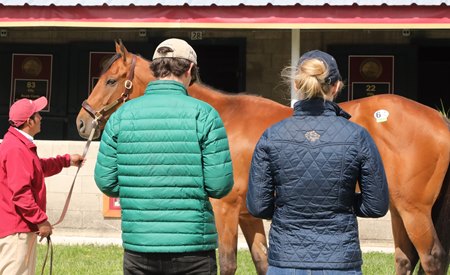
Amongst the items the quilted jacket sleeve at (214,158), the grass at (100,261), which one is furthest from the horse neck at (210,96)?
the quilted jacket sleeve at (214,158)

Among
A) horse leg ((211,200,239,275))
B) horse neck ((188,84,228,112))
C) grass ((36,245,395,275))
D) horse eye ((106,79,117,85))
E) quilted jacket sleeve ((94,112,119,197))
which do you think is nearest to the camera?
quilted jacket sleeve ((94,112,119,197))

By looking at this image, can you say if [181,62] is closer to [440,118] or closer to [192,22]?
[440,118]

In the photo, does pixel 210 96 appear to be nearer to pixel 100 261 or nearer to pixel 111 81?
pixel 111 81

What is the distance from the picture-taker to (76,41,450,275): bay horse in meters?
7.09

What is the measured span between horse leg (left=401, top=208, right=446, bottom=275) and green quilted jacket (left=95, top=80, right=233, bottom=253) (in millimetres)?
3601

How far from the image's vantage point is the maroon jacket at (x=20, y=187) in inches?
216

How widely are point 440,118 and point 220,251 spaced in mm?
2357

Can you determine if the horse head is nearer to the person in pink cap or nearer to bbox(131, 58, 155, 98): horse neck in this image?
bbox(131, 58, 155, 98): horse neck

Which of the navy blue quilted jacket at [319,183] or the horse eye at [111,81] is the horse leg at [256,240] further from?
the navy blue quilted jacket at [319,183]

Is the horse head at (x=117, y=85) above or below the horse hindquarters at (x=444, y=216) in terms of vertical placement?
above

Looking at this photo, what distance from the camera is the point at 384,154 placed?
7.68m

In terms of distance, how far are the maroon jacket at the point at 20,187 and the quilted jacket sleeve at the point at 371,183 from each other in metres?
2.38

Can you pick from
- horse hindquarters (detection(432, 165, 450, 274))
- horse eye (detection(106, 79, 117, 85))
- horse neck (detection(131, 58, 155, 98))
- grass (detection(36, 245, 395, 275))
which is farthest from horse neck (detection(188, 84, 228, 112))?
grass (detection(36, 245, 395, 275))

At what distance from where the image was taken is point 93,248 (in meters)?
10.6
